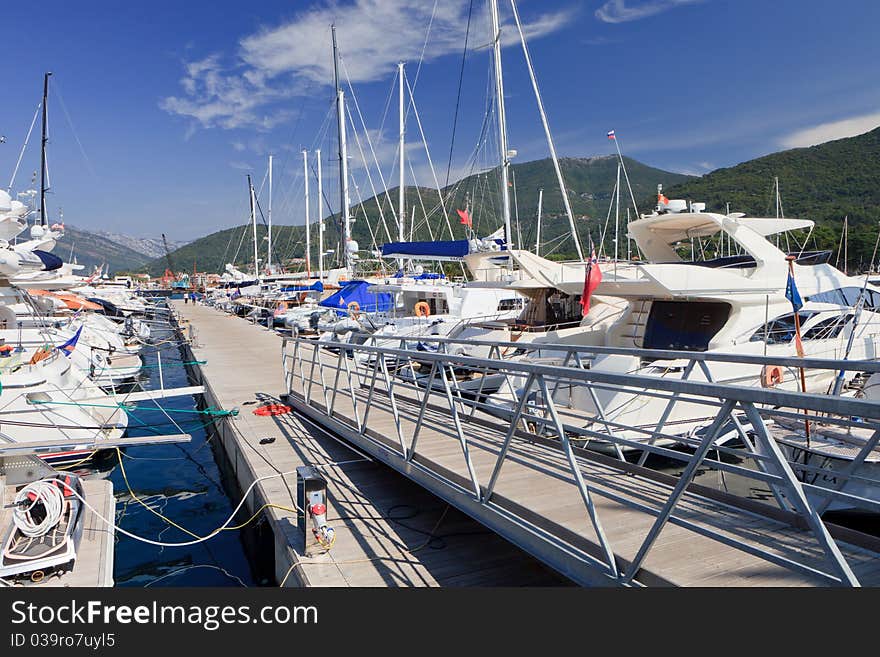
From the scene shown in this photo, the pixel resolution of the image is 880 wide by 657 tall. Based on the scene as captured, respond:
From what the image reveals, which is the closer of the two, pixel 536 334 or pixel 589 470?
pixel 589 470

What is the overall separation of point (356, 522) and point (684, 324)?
1010 centimetres

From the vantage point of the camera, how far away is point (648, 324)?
14516mm

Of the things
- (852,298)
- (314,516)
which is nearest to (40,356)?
(314,516)

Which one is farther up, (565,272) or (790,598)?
(565,272)

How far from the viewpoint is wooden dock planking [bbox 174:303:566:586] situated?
5707 mm

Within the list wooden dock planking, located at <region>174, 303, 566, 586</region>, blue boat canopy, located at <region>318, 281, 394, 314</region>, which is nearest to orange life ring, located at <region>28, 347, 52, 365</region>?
wooden dock planking, located at <region>174, 303, 566, 586</region>

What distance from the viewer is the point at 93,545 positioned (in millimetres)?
6988

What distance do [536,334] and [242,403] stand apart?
752 centimetres

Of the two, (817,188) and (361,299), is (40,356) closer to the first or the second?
(361,299)

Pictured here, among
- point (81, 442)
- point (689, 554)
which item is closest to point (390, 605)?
point (689, 554)

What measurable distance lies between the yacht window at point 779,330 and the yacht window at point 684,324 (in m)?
0.76

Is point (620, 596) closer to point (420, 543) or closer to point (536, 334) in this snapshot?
point (420, 543)

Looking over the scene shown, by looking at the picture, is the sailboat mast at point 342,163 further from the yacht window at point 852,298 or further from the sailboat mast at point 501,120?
the yacht window at point 852,298

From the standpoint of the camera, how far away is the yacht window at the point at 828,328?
13281 mm
